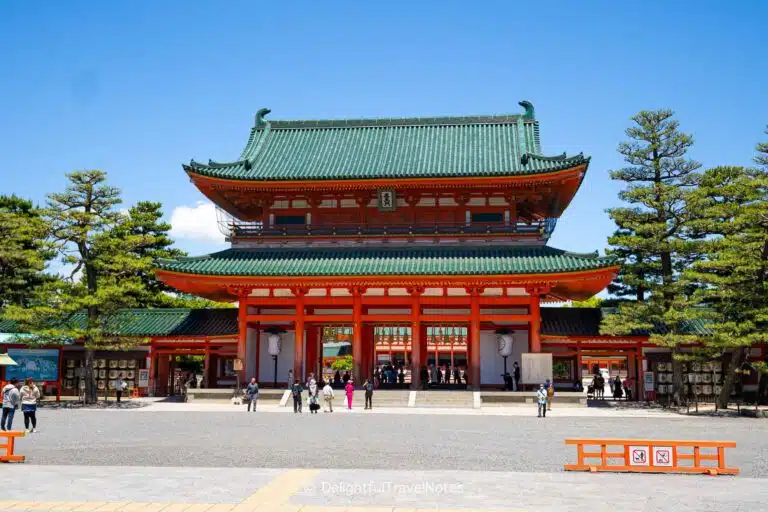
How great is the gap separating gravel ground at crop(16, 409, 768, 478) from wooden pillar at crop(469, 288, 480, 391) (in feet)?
20.8

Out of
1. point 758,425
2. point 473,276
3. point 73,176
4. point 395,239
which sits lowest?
point 758,425

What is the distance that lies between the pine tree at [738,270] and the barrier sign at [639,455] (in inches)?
714

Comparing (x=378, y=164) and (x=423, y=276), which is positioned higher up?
(x=378, y=164)

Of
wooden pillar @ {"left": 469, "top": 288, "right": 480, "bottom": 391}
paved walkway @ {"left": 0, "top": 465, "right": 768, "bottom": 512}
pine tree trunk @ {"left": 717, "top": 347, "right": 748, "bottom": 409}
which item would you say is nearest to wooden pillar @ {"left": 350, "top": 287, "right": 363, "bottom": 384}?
wooden pillar @ {"left": 469, "top": 288, "right": 480, "bottom": 391}

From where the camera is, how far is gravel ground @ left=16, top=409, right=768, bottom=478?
18.1 meters

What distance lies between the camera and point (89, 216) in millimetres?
38406

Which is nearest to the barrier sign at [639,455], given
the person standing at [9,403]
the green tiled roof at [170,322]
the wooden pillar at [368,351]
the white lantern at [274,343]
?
the person standing at [9,403]

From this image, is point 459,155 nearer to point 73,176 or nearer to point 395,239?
point 395,239

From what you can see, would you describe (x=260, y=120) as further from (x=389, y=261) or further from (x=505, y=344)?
(x=505, y=344)

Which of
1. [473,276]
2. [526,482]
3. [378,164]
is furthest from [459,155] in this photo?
[526,482]

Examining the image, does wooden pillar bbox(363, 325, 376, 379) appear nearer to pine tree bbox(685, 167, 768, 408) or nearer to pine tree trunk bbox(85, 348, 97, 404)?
pine tree trunk bbox(85, 348, 97, 404)

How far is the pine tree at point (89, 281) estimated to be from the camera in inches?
1475

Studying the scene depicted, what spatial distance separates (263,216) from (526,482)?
1225 inches

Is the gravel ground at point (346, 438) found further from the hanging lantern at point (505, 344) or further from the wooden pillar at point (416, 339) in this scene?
the hanging lantern at point (505, 344)
